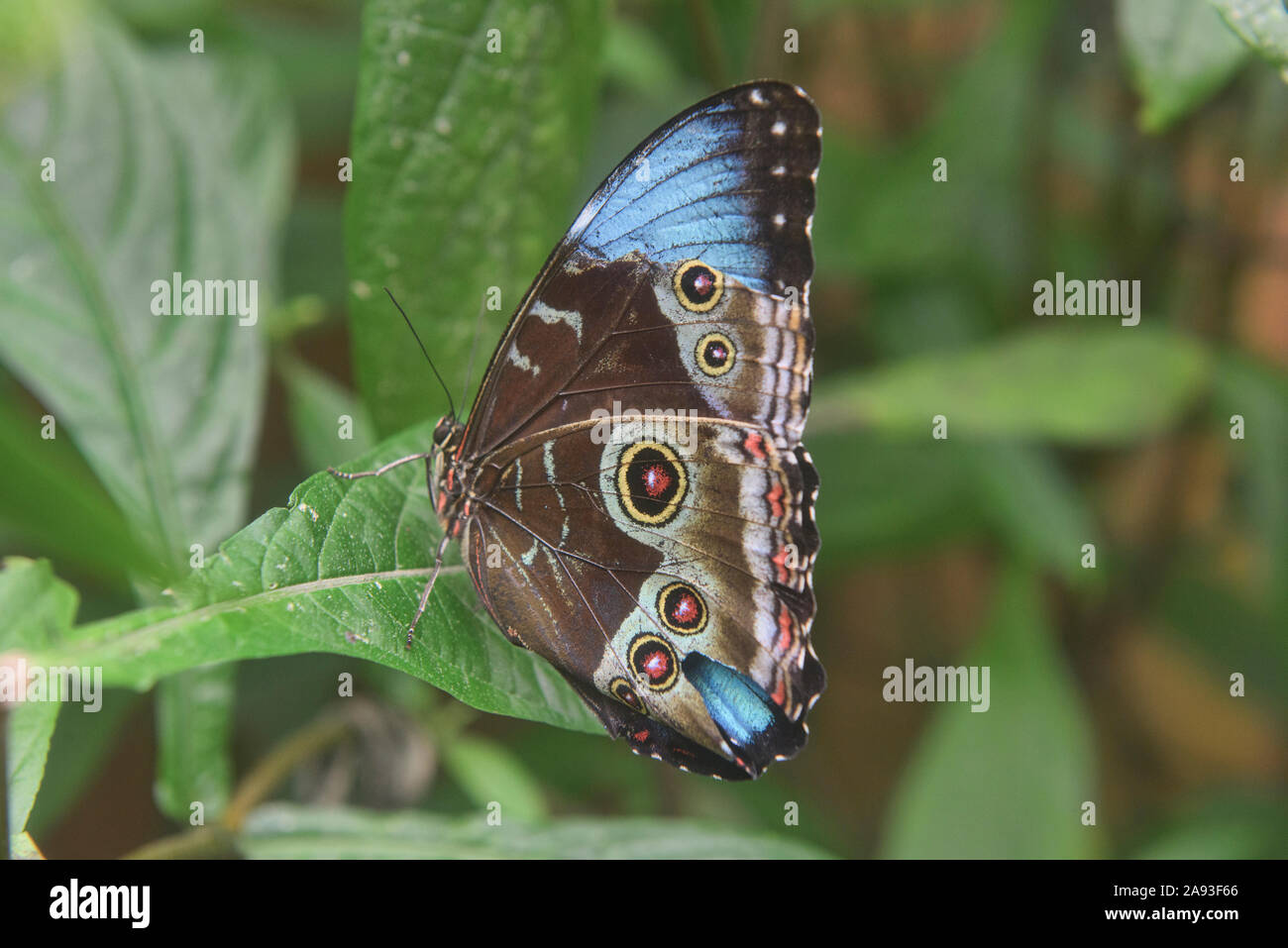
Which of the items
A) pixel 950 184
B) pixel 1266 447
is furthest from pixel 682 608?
pixel 1266 447

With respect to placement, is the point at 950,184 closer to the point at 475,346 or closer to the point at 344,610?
the point at 475,346

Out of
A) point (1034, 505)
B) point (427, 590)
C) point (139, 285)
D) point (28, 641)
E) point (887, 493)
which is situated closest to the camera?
point (28, 641)

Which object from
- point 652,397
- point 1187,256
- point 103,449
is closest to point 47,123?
point 103,449

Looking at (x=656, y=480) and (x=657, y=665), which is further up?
(x=656, y=480)

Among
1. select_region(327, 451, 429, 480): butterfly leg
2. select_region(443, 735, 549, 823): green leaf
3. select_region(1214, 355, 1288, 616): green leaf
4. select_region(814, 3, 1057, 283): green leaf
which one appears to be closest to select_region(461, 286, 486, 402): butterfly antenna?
select_region(327, 451, 429, 480): butterfly leg

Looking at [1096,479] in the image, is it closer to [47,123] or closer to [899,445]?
[899,445]

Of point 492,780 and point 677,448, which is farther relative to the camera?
point 492,780

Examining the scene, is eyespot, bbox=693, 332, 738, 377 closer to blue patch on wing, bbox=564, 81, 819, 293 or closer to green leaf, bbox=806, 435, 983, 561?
blue patch on wing, bbox=564, 81, 819, 293
